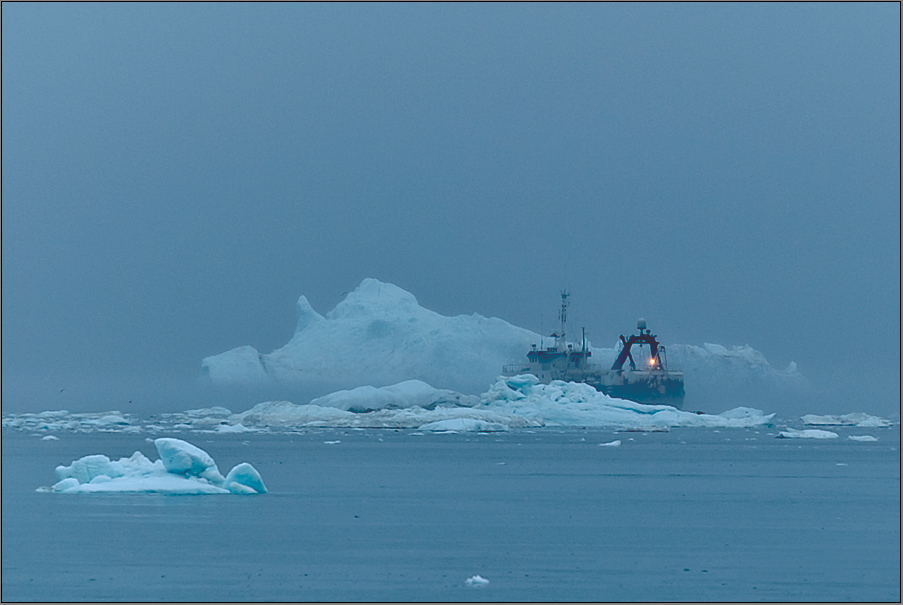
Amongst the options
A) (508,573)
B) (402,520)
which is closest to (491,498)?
(402,520)

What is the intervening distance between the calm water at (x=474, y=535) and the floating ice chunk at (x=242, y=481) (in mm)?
365

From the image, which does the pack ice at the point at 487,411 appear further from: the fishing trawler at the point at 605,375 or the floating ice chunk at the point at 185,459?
the floating ice chunk at the point at 185,459

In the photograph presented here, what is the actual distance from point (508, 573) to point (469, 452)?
2778 centimetres

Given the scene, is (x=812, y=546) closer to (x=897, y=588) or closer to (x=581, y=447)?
(x=897, y=588)

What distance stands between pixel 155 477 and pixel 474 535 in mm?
7719

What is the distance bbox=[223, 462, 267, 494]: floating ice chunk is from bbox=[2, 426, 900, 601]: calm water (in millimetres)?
365

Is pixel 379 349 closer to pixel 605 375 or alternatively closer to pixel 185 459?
pixel 605 375

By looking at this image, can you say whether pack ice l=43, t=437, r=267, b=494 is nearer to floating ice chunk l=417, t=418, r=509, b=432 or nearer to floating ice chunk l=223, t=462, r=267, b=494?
floating ice chunk l=223, t=462, r=267, b=494

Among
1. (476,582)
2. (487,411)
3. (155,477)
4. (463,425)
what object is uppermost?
(487,411)

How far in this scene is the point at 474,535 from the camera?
60.8 ft

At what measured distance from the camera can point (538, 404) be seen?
2283 inches

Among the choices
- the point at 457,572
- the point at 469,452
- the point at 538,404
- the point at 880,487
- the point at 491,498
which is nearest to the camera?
the point at 457,572

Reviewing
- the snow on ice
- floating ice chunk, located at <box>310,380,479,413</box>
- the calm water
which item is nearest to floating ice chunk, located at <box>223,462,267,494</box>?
the calm water

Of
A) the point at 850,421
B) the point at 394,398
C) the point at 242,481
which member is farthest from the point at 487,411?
the point at 242,481
